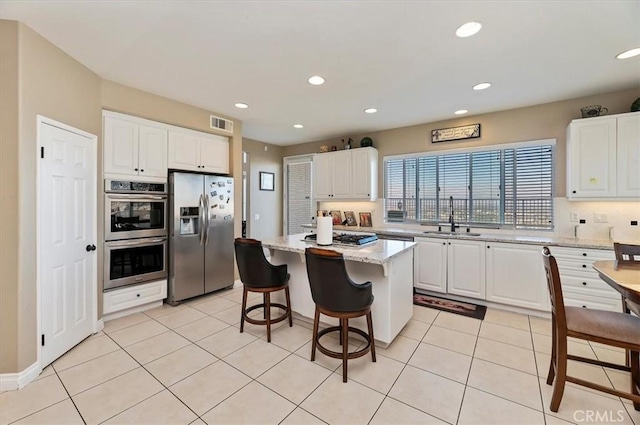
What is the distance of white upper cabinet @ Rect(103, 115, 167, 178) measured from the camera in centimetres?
319

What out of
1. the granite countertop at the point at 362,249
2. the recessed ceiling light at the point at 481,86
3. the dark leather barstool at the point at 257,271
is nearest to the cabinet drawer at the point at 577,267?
the granite countertop at the point at 362,249

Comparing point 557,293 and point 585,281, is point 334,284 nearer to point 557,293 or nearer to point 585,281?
point 557,293

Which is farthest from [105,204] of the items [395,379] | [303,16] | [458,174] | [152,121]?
[458,174]

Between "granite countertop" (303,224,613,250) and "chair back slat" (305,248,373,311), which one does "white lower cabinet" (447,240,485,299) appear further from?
"chair back slat" (305,248,373,311)

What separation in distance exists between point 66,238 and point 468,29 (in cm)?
389

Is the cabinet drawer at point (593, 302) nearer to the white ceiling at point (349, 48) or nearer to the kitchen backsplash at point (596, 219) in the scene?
the kitchen backsplash at point (596, 219)

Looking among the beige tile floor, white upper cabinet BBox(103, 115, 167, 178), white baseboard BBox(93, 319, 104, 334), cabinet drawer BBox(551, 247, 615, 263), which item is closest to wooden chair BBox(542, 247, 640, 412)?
the beige tile floor

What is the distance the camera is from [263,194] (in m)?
6.07

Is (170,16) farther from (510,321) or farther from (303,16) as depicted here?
(510,321)

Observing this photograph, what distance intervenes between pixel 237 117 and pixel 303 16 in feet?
8.70

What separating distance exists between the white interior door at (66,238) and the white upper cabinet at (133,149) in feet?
1.09

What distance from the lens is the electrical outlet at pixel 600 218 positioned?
336cm

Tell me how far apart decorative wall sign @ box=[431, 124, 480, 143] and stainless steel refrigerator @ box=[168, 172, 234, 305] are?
3.40 m

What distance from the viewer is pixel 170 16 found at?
2.00m
